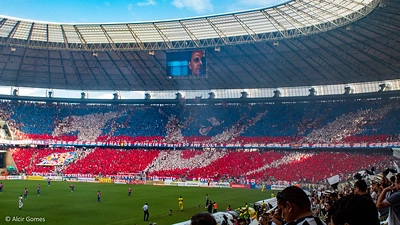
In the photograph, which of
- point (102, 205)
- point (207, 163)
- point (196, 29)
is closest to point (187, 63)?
point (196, 29)

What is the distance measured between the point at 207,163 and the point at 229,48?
16736 millimetres

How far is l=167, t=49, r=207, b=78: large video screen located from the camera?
53688 millimetres

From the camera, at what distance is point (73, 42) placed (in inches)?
2235

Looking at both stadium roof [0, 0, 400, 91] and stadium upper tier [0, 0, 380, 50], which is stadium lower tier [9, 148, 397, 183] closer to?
stadium roof [0, 0, 400, 91]

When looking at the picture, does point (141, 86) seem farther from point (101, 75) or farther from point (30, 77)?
point (30, 77)

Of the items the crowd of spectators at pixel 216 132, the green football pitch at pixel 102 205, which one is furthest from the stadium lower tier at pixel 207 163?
the green football pitch at pixel 102 205

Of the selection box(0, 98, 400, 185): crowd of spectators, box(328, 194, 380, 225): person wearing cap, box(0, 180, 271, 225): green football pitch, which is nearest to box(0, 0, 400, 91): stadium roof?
box(0, 98, 400, 185): crowd of spectators

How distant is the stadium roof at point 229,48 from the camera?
4428 cm

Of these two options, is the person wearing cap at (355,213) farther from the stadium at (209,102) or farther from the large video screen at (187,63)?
the large video screen at (187,63)

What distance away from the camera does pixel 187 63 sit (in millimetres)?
54375

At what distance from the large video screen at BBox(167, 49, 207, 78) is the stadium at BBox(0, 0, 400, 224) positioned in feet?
0.43

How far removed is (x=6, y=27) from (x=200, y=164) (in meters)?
30.9

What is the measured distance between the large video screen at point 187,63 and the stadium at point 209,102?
0.43ft

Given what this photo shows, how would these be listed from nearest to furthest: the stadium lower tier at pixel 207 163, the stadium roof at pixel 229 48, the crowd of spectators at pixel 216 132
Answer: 1. the stadium roof at pixel 229 48
2. the stadium lower tier at pixel 207 163
3. the crowd of spectators at pixel 216 132
